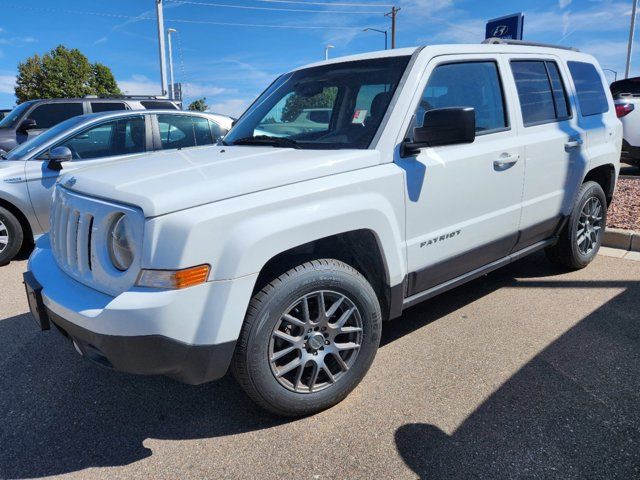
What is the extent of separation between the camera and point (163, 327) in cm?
210

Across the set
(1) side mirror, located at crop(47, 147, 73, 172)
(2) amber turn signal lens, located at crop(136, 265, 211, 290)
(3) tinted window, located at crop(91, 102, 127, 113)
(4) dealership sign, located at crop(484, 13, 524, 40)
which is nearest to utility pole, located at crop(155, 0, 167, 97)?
(3) tinted window, located at crop(91, 102, 127, 113)

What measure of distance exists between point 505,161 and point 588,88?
1769 mm

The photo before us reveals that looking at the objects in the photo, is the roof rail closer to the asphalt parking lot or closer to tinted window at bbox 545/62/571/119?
tinted window at bbox 545/62/571/119

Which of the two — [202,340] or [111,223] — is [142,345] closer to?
[202,340]

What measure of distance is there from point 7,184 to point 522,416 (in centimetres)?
546

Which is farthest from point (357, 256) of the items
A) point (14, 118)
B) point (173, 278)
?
point (14, 118)

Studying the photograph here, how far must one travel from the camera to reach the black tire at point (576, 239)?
4.34 meters

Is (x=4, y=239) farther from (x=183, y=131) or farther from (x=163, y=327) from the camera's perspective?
(x=163, y=327)

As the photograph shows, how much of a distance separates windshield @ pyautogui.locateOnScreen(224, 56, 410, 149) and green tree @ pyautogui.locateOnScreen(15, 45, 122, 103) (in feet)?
143

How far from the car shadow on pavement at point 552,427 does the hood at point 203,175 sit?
1.41 m

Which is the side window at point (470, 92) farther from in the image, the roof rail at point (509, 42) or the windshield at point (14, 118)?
the windshield at point (14, 118)

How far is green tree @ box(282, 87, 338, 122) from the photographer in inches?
136

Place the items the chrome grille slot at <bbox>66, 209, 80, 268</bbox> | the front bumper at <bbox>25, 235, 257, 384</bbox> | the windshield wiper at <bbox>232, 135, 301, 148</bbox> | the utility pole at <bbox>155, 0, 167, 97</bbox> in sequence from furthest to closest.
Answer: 1. the utility pole at <bbox>155, 0, 167, 97</bbox>
2. the windshield wiper at <bbox>232, 135, 301, 148</bbox>
3. the chrome grille slot at <bbox>66, 209, 80, 268</bbox>
4. the front bumper at <bbox>25, 235, 257, 384</bbox>

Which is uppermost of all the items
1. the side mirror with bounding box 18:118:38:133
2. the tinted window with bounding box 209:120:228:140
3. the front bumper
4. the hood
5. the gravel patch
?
the side mirror with bounding box 18:118:38:133
